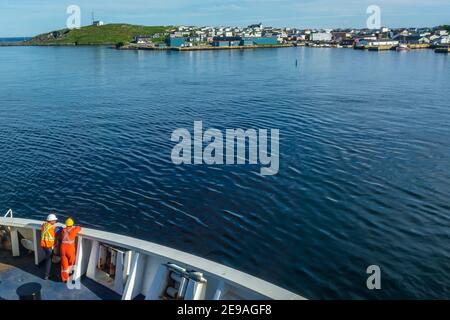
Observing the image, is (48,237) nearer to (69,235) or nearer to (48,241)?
(48,241)

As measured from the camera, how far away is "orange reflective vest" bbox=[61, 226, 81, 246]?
10859 millimetres

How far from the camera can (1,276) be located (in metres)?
11.1

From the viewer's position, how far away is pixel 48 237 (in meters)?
11.1

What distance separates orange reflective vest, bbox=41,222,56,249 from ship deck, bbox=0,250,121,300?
0.77 meters

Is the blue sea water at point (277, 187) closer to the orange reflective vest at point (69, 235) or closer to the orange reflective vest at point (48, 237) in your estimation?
the orange reflective vest at point (69, 235)

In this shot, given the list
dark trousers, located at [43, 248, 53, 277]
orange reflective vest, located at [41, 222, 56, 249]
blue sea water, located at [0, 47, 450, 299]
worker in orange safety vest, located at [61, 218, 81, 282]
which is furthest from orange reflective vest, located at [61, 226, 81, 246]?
blue sea water, located at [0, 47, 450, 299]

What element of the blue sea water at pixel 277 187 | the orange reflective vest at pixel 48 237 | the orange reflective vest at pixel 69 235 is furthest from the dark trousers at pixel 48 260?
the blue sea water at pixel 277 187

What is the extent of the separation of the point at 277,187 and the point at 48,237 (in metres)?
17.0

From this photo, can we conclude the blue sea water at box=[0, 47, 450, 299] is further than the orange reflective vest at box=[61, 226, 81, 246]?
Yes

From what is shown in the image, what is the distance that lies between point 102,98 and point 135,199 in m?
41.2

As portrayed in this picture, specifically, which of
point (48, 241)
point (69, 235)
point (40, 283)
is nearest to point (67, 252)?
point (69, 235)

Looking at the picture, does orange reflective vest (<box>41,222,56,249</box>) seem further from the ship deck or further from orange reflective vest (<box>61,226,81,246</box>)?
the ship deck

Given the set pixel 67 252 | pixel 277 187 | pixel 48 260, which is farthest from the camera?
pixel 277 187
